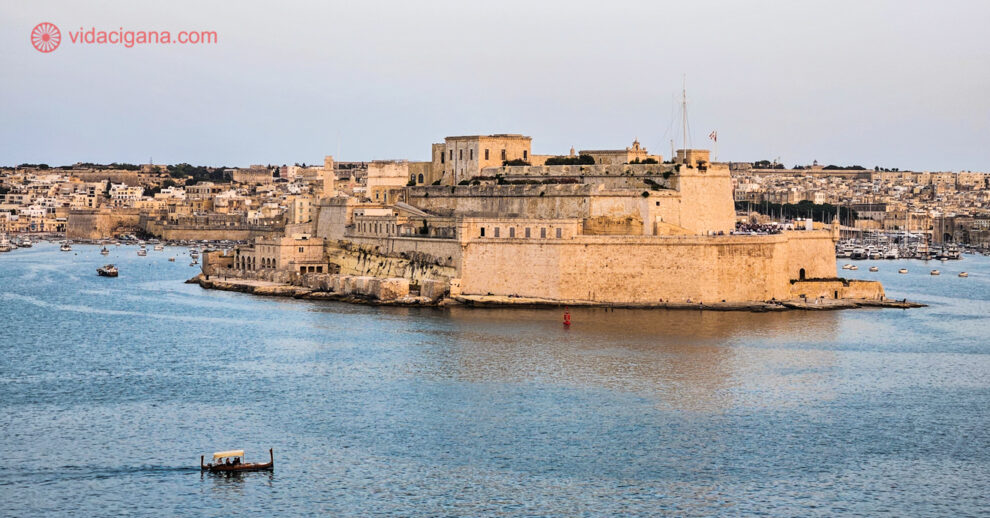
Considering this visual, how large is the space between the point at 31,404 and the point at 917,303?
23699mm

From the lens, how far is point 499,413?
732 inches

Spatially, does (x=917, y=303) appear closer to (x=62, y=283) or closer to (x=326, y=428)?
(x=326, y=428)

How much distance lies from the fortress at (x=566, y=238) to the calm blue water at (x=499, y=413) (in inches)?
62.5

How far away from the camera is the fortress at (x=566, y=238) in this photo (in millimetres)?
30641

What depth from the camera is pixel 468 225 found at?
32.3 m

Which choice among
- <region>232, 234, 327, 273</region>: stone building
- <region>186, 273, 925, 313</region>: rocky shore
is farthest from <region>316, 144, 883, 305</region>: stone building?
<region>232, 234, 327, 273</region>: stone building

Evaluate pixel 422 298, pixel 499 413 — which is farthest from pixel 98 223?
pixel 499 413

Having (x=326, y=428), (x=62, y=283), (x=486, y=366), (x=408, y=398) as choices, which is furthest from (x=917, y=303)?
(x=62, y=283)

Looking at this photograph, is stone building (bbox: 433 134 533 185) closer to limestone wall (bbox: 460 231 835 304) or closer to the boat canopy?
limestone wall (bbox: 460 231 835 304)

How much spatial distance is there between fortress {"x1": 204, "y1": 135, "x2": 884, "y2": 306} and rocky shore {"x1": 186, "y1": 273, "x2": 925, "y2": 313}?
13 cm

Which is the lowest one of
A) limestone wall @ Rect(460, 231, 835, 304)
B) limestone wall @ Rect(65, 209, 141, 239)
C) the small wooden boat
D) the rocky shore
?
the small wooden boat

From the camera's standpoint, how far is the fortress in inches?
1206

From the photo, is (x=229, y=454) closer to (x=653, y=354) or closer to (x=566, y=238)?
(x=653, y=354)

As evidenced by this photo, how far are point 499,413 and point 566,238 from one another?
12.9m
